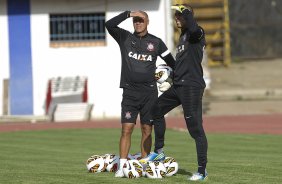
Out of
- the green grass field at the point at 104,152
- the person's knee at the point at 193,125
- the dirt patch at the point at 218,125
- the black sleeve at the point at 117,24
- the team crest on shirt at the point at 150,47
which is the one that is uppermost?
the black sleeve at the point at 117,24

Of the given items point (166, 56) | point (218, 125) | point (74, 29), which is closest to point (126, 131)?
point (166, 56)

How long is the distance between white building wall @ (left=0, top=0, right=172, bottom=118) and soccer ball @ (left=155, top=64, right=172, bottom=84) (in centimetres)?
1746

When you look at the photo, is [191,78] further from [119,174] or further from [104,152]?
[104,152]

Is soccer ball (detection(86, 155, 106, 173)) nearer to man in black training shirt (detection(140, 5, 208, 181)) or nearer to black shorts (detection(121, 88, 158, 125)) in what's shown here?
black shorts (detection(121, 88, 158, 125))

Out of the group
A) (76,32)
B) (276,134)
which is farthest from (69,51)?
(276,134)

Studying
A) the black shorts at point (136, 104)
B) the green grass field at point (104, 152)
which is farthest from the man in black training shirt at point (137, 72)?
the green grass field at point (104, 152)

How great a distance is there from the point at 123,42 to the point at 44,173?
2.15 m

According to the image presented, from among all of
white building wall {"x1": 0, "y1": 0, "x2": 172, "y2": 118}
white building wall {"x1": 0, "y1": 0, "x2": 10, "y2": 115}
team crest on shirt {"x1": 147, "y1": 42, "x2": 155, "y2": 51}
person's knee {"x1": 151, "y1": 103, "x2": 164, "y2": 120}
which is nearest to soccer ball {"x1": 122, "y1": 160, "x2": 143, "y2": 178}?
person's knee {"x1": 151, "y1": 103, "x2": 164, "y2": 120}

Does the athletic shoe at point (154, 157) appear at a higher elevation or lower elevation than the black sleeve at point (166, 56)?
lower

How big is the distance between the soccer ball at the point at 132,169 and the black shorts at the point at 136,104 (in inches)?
28.2

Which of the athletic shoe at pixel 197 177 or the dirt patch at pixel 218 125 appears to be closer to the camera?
the athletic shoe at pixel 197 177

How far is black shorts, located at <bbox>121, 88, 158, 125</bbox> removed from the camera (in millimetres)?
12430

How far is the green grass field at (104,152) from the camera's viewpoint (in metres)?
11.8

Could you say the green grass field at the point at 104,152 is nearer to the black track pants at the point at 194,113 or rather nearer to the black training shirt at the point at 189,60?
the black track pants at the point at 194,113
